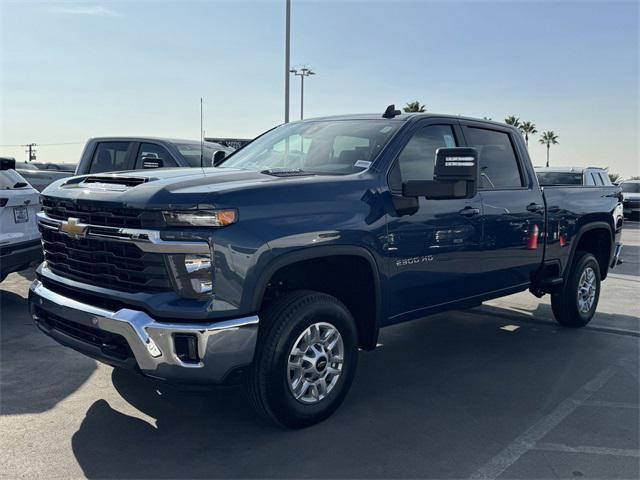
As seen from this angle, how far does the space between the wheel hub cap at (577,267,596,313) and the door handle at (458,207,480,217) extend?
227 centimetres

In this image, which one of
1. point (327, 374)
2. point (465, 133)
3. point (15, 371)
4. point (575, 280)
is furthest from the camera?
point (575, 280)

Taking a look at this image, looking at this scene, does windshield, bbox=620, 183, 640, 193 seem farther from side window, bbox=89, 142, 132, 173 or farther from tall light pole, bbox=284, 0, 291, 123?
side window, bbox=89, 142, 132, 173

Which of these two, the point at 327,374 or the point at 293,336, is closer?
the point at 293,336

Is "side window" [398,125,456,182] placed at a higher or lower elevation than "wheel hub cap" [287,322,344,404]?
higher

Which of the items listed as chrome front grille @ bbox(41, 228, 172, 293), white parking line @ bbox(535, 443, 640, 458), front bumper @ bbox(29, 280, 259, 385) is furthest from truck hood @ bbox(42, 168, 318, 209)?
white parking line @ bbox(535, 443, 640, 458)

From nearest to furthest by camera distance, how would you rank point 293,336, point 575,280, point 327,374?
point 293,336 < point 327,374 < point 575,280

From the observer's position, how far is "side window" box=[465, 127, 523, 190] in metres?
5.07

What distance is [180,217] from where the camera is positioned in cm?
314

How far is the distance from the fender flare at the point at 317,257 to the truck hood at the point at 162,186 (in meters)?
0.44

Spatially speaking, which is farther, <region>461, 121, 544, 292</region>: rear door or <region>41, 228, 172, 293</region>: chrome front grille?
<region>461, 121, 544, 292</region>: rear door

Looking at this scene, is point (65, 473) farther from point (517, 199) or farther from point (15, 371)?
point (517, 199)

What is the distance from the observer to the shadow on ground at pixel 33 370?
4090 mm

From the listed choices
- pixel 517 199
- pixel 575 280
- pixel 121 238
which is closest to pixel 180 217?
pixel 121 238

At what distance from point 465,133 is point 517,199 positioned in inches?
31.1
